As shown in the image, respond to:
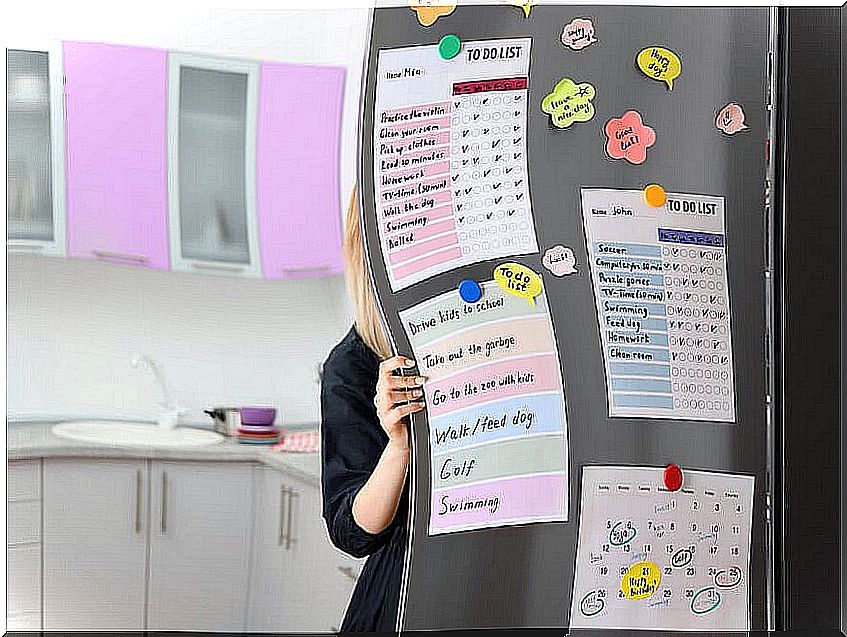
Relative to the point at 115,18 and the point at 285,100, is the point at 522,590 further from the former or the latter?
the point at 115,18

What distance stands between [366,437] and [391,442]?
5 cm

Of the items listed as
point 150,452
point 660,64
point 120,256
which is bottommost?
point 150,452

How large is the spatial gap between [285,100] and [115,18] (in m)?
0.34

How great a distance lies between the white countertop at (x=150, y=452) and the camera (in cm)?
174

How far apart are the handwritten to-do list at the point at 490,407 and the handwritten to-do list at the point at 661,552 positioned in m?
0.11

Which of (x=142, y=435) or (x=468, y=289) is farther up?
(x=468, y=289)

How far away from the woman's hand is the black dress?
2cm

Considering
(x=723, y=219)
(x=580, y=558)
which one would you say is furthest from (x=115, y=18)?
(x=580, y=558)

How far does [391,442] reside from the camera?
1.78 metres

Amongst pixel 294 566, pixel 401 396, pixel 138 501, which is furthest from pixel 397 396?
pixel 138 501

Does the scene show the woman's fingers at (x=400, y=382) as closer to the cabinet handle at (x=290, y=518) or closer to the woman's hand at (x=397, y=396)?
the woman's hand at (x=397, y=396)

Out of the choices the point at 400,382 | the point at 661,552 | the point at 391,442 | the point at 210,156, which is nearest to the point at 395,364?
the point at 400,382

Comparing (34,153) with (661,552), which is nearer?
(34,153)

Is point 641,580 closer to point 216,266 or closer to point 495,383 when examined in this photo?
point 495,383
